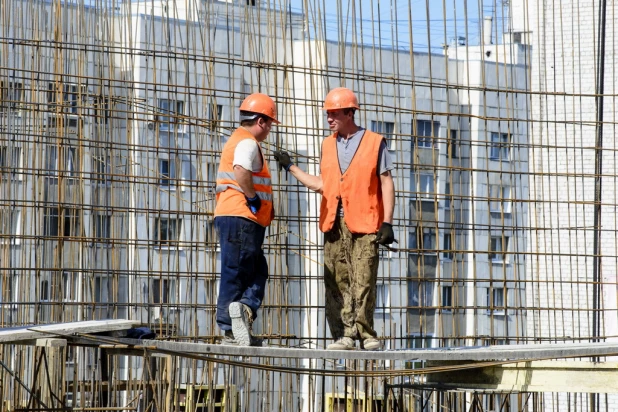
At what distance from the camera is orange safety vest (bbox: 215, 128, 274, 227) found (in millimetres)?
6852

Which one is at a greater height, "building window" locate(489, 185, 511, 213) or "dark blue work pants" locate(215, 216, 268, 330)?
"building window" locate(489, 185, 511, 213)

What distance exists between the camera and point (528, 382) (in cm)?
747

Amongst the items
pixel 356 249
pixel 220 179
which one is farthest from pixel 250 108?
pixel 356 249

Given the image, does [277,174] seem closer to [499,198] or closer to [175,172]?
[175,172]

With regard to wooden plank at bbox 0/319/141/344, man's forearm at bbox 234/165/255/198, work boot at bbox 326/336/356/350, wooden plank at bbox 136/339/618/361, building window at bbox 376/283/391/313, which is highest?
man's forearm at bbox 234/165/255/198

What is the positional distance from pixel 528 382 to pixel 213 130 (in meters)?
3.27

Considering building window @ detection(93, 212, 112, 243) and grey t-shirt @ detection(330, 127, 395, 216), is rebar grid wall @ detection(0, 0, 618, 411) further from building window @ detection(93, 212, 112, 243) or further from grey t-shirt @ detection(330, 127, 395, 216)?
grey t-shirt @ detection(330, 127, 395, 216)

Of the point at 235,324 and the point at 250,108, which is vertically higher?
the point at 250,108

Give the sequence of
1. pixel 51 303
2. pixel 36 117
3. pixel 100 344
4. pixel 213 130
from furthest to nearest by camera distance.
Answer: pixel 36 117
pixel 213 130
pixel 51 303
pixel 100 344

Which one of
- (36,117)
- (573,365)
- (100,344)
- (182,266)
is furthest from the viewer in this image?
(182,266)

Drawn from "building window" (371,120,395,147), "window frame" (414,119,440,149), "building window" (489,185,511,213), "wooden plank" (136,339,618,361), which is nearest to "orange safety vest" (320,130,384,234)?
"building window" (371,120,395,147)

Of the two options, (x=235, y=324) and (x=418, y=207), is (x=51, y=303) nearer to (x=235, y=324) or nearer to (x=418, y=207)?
(x=235, y=324)

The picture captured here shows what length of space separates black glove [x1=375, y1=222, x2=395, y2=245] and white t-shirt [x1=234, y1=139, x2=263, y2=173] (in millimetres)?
912

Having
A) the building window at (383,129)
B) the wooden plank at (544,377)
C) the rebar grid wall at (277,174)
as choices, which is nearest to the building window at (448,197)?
the rebar grid wall at (277,174)
